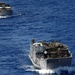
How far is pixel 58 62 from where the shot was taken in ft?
566

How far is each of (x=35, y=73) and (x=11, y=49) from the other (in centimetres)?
2641

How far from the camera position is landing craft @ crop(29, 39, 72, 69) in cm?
17262

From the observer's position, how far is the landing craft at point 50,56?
17262 centimetres

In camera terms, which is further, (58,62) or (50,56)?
(50,56)

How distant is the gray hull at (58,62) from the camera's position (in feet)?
566

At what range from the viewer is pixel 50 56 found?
6890 inches

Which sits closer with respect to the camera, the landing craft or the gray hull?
the gray hull

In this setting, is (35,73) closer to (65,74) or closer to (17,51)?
(65,74)

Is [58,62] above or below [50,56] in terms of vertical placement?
below

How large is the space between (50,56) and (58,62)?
331cm

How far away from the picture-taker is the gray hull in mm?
172375

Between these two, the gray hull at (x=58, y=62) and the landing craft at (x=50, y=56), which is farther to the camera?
the landing craft at (x=50, y=56)

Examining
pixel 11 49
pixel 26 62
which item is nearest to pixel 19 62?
pixel 26 62

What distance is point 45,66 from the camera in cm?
17400
